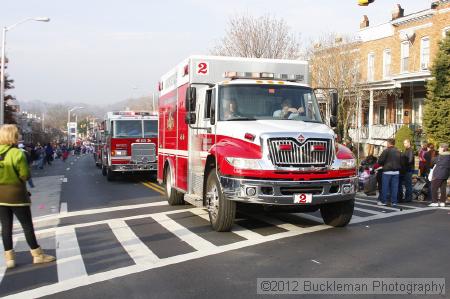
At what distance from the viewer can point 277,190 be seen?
7984 mm

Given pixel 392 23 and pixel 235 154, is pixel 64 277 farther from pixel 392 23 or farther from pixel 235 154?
pixel 392 23

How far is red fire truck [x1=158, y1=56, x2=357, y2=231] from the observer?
8.01 metres

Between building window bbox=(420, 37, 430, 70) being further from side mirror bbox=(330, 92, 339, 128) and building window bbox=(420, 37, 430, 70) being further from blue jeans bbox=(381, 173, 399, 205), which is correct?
side mirror bbox=(330, 92, 339, 128)

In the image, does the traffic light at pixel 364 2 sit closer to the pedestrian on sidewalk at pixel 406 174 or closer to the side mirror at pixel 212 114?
the pedestrian on sidewalk at pixel 406 174

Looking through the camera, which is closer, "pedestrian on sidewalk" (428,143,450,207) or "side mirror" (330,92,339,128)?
"side mirror" (330,92,339,128)

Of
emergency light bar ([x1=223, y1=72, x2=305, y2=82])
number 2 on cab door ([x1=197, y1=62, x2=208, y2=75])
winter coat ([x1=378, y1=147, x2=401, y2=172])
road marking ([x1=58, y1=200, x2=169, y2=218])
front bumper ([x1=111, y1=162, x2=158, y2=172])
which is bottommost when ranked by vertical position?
road marking ([x1=58, y1=200, x2=169, y2=218])

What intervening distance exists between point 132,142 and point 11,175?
1389 cm

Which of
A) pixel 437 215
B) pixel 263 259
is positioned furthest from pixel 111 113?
pixel 263 259

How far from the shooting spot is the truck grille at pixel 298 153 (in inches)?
316

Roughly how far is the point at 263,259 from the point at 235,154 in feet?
6.22

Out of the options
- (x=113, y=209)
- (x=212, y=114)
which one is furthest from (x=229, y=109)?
(x=113, y=209)

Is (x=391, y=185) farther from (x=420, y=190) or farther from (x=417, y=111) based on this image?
(x=417, y=111)

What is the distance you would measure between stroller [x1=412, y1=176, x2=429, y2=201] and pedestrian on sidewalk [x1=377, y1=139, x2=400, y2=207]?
1.82 meters

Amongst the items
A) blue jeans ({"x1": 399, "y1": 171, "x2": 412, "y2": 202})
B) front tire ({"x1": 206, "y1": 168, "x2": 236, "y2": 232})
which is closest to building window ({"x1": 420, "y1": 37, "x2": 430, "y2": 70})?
blue jeans ({"x1": 399, "y1": 171, "x2": 412, "y2": 202})
